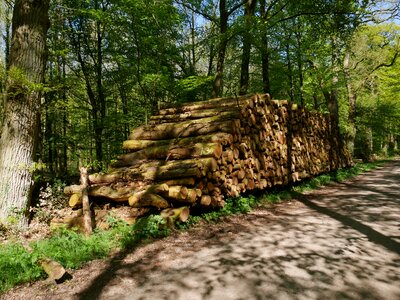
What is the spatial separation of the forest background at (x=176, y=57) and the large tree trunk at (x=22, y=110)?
284 centimetres

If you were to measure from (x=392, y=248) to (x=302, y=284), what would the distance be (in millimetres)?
2116

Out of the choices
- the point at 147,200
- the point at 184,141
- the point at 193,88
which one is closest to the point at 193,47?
the point at 193,88

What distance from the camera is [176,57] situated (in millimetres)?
15711

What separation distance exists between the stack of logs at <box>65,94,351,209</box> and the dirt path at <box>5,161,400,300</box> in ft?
3.07

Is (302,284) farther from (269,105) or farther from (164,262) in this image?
(269,105)

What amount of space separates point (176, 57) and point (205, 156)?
10422 millimetres

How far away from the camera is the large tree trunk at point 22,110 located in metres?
5.68

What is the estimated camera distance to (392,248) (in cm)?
479

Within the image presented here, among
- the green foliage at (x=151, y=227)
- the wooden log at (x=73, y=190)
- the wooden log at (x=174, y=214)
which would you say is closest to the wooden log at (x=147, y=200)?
the wooden log at (x=174, y=214)

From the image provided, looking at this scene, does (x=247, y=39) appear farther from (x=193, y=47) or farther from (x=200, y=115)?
(x=200, y=115)

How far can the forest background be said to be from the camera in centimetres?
1177

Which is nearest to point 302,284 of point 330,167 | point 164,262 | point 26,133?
point 164,262

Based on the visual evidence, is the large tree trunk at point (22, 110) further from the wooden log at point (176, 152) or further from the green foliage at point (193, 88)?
the green foliage at point (193, 88)

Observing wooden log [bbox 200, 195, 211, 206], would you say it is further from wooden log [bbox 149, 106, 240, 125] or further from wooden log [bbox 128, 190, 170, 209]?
wooden log [bbox 149, 106, 240, 125]
